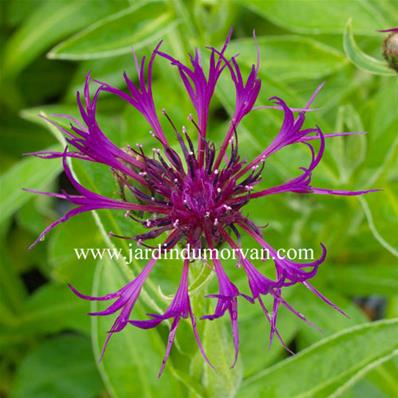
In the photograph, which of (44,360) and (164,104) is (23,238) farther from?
(164,104)

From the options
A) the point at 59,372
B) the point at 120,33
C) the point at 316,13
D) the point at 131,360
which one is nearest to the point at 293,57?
the point at 316,13

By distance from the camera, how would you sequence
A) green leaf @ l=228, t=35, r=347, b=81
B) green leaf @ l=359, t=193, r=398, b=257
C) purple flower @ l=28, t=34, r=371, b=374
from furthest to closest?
green leaf @ l=228, t=35, r=347, b=81
green leaf @ l=359, t=193, r=398, b=257
purple flower @ l=28, t=34, r=371, b=374

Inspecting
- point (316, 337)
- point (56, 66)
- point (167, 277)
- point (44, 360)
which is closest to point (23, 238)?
point (44, 360)

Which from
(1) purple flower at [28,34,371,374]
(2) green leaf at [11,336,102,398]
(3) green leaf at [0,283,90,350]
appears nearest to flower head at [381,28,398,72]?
(1) purple flower at [28,34,371,374]

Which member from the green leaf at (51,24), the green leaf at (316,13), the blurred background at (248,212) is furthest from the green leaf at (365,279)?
the green leaf at (51,24)

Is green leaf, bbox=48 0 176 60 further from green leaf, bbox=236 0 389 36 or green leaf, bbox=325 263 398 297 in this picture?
green leaf, bbox=325 263 398 297

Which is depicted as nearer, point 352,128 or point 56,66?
point 352,128

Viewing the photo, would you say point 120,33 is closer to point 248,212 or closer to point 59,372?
point 248,212

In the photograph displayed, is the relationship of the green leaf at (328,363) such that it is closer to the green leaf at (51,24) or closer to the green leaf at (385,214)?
the green leaf at (385,214)
